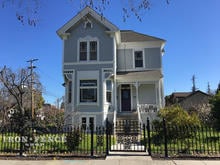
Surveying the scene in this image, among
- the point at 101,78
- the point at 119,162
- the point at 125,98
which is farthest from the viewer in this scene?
the point at 125,98

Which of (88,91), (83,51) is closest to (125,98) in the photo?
(88,91)

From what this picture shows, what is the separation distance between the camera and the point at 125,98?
21.6 meters

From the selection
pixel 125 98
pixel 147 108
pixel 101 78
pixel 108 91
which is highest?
pixel 101 78

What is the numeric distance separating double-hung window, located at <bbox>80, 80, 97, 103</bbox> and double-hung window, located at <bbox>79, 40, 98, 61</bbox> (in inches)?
79.6

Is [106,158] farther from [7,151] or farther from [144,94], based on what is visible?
[144,94]

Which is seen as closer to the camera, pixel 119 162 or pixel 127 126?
pixel 119 162

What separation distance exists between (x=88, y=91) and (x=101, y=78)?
4.92ft

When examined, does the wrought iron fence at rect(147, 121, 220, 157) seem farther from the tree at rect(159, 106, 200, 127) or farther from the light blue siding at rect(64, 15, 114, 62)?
the light blue siding at rect(64, 15, 114, 62)

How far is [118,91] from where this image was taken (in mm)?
21562

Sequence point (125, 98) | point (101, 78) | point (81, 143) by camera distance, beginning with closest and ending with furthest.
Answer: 1. point (81, 143)
2. point (101, 78)
3. point (125, 98)

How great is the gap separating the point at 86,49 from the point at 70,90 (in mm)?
3686

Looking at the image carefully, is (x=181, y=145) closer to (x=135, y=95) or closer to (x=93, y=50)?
(x=135, y=95)


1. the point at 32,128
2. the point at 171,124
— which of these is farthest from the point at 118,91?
the point at 32,128

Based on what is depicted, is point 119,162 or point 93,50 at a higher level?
point 93,50
